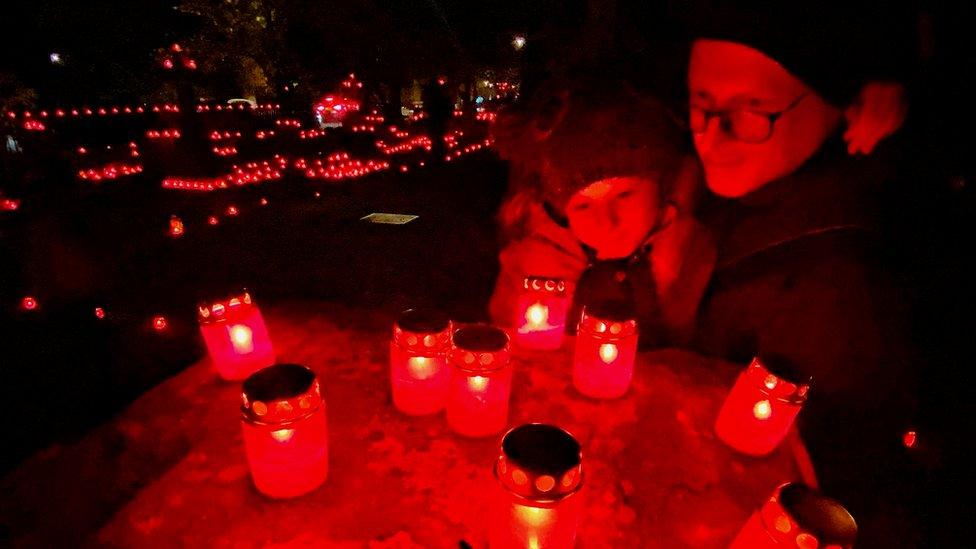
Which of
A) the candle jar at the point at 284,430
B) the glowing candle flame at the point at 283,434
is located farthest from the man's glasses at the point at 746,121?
the glowing candle flame at the point at 283,434

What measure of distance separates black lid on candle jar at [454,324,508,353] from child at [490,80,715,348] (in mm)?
805

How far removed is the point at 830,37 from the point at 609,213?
1142mm

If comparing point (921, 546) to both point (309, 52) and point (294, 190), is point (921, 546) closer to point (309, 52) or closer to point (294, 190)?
point (294, 190)

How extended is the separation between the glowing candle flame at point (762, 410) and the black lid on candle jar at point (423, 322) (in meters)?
1.32

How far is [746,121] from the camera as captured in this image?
2240 mm

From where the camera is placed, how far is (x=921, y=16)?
6.57 feet

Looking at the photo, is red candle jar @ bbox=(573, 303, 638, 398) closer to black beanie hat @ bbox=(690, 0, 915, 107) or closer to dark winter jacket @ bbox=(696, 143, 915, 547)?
dark winter jacket @ bbox=(696, 143, 915, 547)

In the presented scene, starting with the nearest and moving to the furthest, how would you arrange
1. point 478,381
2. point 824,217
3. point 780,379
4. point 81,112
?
point 780,379, point 478,381, point 824,217, point 81,112

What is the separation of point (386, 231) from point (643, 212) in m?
5.05

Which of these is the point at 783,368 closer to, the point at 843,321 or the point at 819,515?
the point at 843,321

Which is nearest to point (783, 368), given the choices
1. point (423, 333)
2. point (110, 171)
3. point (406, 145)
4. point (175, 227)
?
point (423, 333)

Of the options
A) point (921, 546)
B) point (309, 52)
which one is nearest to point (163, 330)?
point (921, 546)

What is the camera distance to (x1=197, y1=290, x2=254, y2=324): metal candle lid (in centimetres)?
232

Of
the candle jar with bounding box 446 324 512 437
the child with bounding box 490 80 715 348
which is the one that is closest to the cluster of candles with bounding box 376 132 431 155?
the child with bounding box 490 80 715 348
